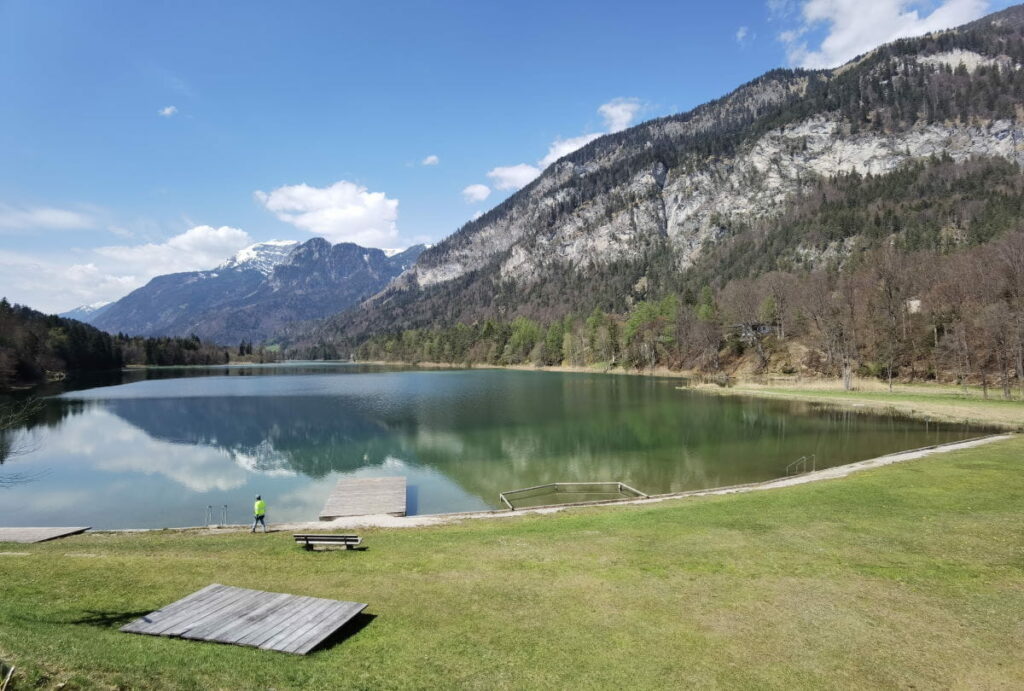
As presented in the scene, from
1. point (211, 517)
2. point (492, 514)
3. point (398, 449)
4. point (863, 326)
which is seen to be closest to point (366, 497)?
point (211, 517)

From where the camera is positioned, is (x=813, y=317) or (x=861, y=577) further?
(x=813, y=317)

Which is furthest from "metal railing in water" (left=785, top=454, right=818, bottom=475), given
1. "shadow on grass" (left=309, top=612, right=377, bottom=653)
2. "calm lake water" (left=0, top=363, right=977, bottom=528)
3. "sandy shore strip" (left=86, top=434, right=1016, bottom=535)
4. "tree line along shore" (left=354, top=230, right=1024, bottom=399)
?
"tree line along shore" (left=354, top=230, right=1024, bottom=399)

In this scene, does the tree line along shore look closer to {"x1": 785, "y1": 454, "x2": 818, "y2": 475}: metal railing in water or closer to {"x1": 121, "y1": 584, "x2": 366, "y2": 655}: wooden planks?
{"x1": 785, "y1": 454, "x2": 818, "y2": 475}: metal railing in water

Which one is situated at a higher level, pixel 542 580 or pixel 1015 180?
pixel 1015 180

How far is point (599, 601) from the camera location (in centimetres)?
1169

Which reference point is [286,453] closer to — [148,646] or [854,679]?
[148,646]

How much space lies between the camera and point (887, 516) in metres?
18.1

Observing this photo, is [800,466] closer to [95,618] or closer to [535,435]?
[535,435]

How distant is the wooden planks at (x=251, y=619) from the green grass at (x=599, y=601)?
15.1 inches

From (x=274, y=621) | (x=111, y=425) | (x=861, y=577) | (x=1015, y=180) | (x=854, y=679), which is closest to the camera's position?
(x=854, y=679)

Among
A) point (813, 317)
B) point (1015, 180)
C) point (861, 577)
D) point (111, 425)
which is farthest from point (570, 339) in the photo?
point (861, 577)

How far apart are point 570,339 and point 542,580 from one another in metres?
153

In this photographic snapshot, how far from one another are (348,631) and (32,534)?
69.3ft

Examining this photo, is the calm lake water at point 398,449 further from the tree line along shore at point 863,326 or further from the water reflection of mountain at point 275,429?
the tree line along shore at point 863,326
